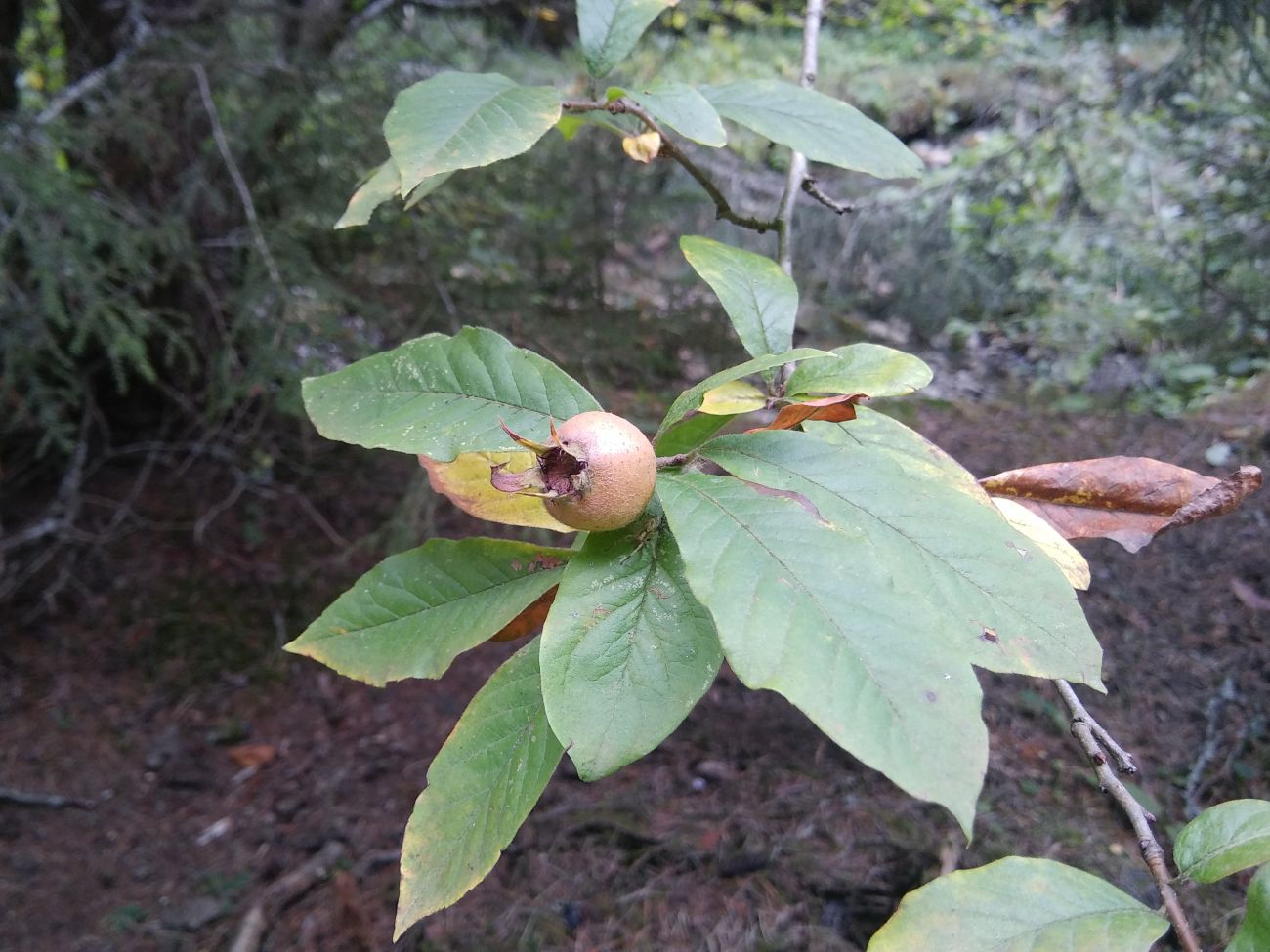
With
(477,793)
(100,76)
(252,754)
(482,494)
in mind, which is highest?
(100,76)

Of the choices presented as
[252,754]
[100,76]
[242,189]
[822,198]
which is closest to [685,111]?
[822,198]

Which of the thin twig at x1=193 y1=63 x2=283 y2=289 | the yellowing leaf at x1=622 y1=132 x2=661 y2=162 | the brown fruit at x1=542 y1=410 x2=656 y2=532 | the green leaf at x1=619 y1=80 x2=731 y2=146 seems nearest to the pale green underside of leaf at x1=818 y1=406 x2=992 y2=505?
the brown fruit at x1=542 y1=410 x2=656 y2=532

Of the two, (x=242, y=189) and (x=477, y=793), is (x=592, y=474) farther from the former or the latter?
(x=242, y=189)

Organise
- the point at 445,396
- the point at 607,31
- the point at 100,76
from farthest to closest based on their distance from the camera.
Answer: the point at 100,76
the point at 607,31
the point at 445,396

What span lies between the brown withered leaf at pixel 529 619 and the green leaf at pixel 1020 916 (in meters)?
0.42

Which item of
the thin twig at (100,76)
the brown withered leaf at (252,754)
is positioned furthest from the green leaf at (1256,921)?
the thin twig at (100,76)

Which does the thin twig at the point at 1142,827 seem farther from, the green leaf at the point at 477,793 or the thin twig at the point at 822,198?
the thin twig at the point at 822,198

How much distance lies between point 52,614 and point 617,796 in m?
2.73

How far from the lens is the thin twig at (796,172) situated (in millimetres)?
1089

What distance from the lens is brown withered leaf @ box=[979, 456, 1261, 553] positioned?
78cm

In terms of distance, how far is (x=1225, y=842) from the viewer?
2.28 ft

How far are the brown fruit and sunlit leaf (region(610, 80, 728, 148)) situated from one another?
1.44 feet

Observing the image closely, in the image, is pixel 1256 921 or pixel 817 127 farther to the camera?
pixel 817 127

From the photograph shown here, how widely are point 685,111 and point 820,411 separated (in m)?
0.41
